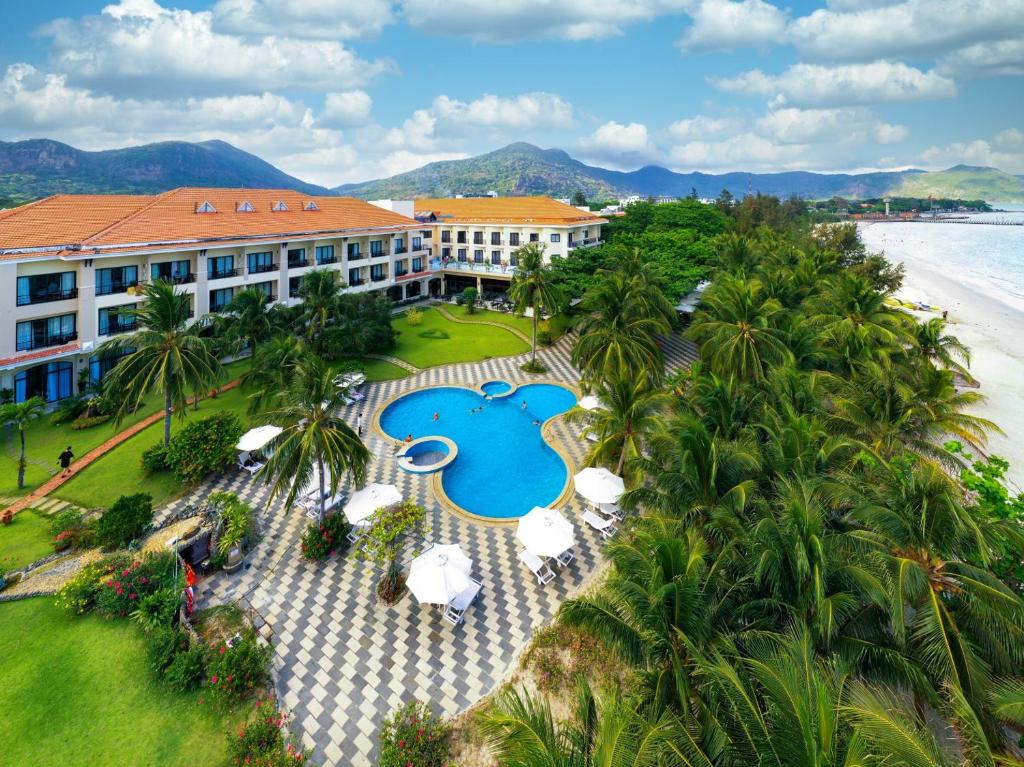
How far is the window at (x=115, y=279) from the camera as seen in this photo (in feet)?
105

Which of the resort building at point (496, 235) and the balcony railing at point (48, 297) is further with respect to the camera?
the resort building at point (496, 235)

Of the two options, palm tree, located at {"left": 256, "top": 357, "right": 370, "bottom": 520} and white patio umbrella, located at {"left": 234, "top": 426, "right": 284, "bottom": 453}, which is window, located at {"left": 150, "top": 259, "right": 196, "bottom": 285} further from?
palm tree, located at {"left": 256, "top": 357, "right": 370, "bottom": 520}

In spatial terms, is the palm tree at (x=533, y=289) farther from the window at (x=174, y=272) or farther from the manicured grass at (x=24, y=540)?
the manicured grass at (x=24, y=540)

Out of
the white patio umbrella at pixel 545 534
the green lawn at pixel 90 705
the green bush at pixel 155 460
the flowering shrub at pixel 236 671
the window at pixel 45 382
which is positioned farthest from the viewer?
the window at pixel 45 382

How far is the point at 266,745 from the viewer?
11930 mm

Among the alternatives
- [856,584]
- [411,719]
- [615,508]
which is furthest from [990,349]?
[411,719]

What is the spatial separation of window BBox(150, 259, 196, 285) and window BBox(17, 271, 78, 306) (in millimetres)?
4997

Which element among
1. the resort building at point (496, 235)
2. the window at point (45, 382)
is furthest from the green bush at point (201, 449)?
the resort building at point (496, 235)

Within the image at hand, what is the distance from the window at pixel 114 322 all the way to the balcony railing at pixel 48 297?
5.87 ft

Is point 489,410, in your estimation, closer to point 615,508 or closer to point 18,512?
point 615,508

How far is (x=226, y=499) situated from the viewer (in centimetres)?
2008

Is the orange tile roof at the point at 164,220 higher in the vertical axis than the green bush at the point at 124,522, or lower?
higher

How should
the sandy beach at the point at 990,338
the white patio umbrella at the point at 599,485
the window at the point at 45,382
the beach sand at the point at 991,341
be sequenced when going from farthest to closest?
the sandy beach at the point at 990,338 < the beach sand at the point at 991,341 < the window at the point at 45,382 < the white patio umbrella at the point at 599,485

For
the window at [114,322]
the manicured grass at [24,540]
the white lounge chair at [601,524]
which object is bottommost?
the manicured grass at [24,540]
